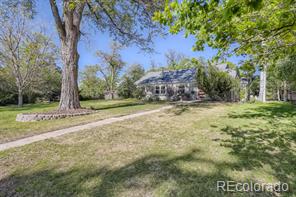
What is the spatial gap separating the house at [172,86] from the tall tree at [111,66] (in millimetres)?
8467

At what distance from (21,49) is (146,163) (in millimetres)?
20491

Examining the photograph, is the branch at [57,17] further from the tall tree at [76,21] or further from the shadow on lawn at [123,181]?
the shadow on lawn at [123,181]

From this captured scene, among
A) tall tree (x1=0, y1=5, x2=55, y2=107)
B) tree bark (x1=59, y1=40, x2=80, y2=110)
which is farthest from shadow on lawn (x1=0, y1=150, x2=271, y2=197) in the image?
tall tree (x1=0, y1=5, x2=55, y2=107)

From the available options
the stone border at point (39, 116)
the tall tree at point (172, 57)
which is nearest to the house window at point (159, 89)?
the stone border at point (39, 116)

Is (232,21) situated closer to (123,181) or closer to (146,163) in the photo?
(146,163)

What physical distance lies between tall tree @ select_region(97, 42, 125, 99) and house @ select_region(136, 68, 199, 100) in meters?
8.47

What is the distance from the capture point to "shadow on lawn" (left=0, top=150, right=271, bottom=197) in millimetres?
2412

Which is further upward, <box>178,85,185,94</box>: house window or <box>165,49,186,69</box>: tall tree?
<box>165,49,186,69</box>: tall tree

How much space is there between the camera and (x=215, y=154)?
3641 millimetres

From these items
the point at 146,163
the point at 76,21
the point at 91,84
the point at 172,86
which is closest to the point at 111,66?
the point at 91,84

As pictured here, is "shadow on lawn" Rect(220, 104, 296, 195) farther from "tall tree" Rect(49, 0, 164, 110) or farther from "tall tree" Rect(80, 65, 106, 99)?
"tall tree" Rect(80, 65, 106, 99)

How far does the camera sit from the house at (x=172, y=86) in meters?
21.5

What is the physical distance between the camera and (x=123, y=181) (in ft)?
8.78

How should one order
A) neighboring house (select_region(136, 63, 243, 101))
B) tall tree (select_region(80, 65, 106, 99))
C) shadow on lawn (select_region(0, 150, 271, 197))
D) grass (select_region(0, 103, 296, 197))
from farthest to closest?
tall tree (select_region(80, 65, 106, 99))
neighboring house (select_region(136, 63, 243, 101))
grass (select_region(0, 103, 296, 197))
shadow on lawn (select_region(0, 150, 271, 197))
